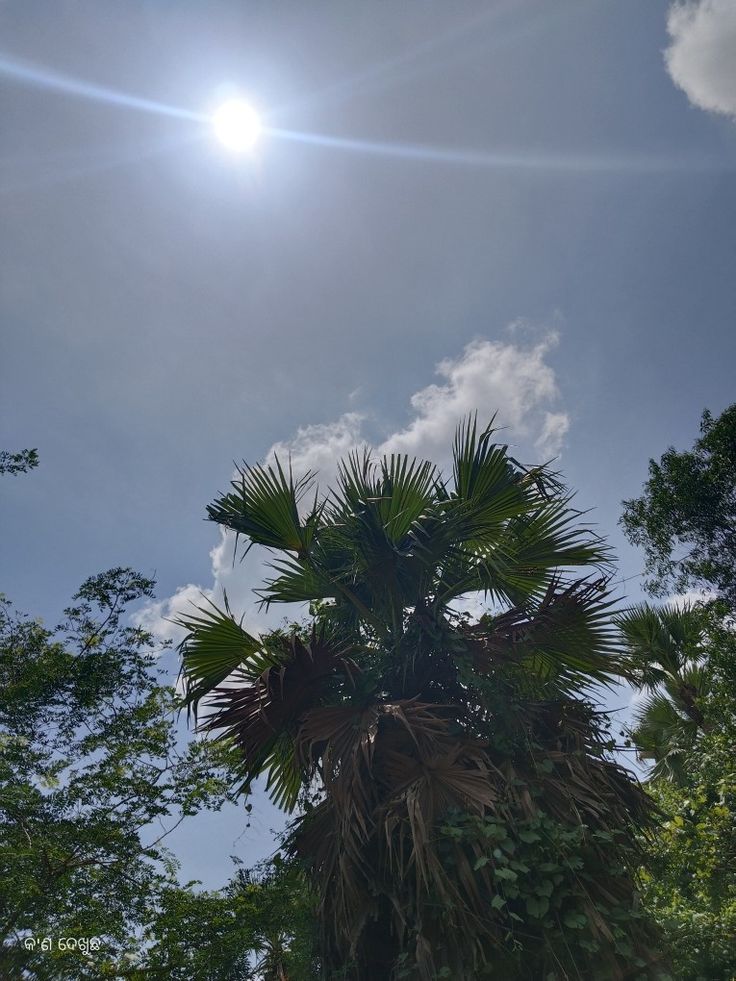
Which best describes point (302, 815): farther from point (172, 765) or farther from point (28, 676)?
point (28, 676)

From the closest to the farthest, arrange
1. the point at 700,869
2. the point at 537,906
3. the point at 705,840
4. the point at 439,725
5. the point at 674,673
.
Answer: the point at 537,906 < the point at 439,725 < the point at 700,869 < the point at 705,840 < the point at 674,673

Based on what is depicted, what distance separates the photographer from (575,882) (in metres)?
3.39

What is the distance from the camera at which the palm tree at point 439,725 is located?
334 cm

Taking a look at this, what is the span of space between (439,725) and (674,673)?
19.8 feet

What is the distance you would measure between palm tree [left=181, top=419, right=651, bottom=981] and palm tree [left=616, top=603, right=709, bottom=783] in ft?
14.1

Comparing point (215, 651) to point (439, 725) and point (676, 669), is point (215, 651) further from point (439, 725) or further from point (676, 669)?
point (676, 669)

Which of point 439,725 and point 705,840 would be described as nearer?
point 439,725

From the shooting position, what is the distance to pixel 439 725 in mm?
4152

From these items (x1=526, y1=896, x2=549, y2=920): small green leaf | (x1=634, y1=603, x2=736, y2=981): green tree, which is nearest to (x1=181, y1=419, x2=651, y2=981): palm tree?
(x1=526, y1=896, x2=549, y2=920): small green leaf

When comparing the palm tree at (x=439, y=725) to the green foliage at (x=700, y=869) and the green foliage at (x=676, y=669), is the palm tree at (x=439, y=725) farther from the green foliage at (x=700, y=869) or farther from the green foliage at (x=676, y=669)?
the green foliage at (x=676, y=669)

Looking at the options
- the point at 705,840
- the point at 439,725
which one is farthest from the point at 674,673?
the point at 439,725

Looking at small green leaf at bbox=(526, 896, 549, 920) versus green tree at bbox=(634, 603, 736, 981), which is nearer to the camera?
small green leaf at bbox=(526, 896, 549, 920)

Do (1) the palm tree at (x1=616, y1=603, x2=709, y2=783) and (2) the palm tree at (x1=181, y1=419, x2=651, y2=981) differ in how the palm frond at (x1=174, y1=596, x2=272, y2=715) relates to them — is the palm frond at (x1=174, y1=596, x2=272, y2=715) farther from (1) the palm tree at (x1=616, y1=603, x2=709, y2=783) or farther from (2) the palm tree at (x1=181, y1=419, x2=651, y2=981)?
(1) the palm tree at (x1=616, y1=603, x2=709, y2=783)

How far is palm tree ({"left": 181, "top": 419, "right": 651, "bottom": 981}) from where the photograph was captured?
11.0 feet
